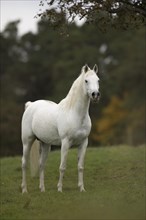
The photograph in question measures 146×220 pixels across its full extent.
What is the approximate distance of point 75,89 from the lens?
1266cm

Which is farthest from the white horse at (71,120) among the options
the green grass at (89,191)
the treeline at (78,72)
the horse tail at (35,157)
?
the treeline at (78,72)

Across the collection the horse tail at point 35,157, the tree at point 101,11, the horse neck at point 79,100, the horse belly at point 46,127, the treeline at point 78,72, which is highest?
the tree at point 101,11

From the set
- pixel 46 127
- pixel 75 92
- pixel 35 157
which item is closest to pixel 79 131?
pixel 75 92

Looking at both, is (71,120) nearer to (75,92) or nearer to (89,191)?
(75,92)

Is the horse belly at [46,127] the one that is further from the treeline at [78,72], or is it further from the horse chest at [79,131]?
the treeline at [78,72]

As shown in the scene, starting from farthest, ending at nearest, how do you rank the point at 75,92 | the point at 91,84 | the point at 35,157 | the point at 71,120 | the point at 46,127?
the point at 35,157 → the point at 46,127 → the point at 75,92 → the point at 71,120 → the point at 91,84

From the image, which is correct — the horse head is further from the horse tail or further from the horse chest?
the horse tail

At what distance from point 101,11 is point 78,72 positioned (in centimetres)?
4075

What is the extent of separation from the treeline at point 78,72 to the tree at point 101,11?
24.3 m

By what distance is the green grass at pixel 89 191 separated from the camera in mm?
8773

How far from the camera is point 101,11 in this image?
42.9ft

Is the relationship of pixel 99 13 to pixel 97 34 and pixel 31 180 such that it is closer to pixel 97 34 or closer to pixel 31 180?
pixel 31 180

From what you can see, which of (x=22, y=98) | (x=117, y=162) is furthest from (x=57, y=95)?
(x=117, y=162)

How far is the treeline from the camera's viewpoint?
1832 inches
